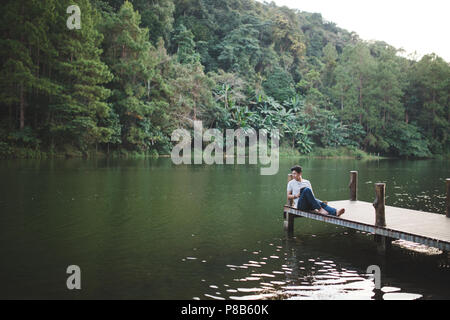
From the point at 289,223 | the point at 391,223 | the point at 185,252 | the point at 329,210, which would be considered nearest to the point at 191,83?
the point at 289,223

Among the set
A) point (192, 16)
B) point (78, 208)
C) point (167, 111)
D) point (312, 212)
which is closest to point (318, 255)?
point (312, 212)

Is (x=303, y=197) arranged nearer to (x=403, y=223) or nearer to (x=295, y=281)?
(x=403, y=223)

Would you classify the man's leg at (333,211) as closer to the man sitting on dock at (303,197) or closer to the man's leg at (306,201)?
the man sitting on dock at (303,197)

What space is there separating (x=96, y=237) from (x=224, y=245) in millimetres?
2697

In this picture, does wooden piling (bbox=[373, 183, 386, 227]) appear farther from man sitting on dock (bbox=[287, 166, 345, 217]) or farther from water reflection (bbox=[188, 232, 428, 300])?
water reflection (bbox=[188, 232, 428, 300])

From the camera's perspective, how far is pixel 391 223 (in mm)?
8477

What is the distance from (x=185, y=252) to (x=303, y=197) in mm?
3139

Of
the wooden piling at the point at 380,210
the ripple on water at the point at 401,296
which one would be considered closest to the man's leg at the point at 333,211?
the wooden piling at the point at 380,210

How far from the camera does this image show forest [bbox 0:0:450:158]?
99.3 ft

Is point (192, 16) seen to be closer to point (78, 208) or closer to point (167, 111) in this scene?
point (167, 111)

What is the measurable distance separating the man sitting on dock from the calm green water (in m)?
0.66

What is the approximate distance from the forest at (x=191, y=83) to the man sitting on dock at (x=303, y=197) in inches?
963

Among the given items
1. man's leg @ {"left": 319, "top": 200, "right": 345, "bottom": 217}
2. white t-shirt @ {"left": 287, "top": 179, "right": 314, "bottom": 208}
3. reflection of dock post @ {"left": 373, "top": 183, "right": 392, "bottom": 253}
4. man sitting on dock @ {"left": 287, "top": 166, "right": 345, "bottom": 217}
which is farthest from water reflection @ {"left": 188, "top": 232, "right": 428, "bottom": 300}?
white t-shirt @ {"left": 287, "top": 179, "right": 314, "bottom": 208}

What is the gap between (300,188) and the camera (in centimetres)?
983
